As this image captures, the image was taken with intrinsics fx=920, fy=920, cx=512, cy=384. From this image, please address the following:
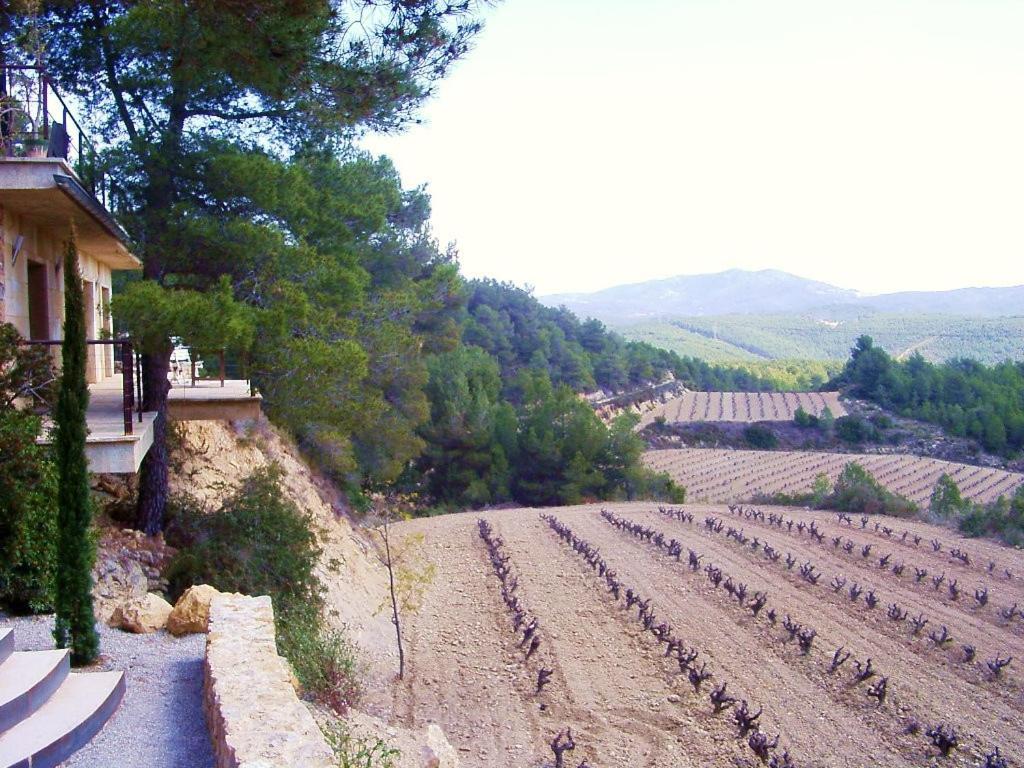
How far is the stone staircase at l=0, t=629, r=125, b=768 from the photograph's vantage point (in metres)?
5.55

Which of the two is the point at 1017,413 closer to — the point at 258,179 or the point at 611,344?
the point at 611,344

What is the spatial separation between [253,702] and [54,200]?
6353 mm

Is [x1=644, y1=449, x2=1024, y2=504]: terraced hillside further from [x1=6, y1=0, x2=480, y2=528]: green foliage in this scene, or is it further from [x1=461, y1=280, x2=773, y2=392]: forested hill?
[x1=6, y1=0, x2=480, y2=528]: green foliage

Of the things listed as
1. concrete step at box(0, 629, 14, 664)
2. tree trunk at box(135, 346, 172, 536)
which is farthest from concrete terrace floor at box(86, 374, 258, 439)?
concrete step at box(0, 629, 14, 664)

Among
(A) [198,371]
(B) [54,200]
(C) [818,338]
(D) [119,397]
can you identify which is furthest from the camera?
(C) [818,338]

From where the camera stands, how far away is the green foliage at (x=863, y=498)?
103ft

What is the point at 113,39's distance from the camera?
37.0ft

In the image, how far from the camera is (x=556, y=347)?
200ft

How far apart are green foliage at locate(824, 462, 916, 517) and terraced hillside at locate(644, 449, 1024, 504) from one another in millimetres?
6155

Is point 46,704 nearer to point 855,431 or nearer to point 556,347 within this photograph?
point 556,347

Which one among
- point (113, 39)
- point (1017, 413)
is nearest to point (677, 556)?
point (113, 39)

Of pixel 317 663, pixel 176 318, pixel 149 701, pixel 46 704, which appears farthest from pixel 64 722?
pixel 176 318

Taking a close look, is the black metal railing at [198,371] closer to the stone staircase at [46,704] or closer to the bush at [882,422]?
the stone staircase at [46,704]

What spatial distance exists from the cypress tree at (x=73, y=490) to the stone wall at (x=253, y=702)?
3.28 ft
